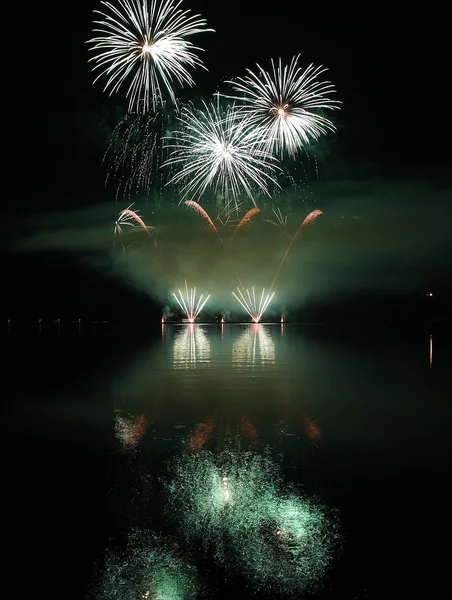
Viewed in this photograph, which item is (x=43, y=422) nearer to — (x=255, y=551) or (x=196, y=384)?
(x=196, y=384)

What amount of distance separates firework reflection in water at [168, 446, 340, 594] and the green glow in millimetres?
371

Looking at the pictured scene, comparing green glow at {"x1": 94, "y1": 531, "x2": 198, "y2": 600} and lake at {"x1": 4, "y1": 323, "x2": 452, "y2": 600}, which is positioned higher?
green glow at {"x1": 94, "y1": 531, "x2": 198, "y2": 600}

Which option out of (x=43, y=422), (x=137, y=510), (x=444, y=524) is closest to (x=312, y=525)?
(x=444, y=524)

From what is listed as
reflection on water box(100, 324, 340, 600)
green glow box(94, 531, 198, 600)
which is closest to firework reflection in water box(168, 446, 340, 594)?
reflection on water box(100, 324, 340, 600)

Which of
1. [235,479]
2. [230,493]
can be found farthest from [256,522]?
[235,479]

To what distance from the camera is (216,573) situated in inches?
180

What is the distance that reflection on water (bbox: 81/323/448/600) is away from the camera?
4574mm

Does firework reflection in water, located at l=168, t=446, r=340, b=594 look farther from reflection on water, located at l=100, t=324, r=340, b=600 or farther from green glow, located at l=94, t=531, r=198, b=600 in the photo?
green glow, located at l=94, t=531, r=198, b=600

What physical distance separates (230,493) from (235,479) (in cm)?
60

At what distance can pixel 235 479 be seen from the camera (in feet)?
23.5

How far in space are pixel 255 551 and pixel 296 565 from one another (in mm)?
412

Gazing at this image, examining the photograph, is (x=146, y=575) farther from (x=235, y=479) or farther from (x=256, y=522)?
(x=235, y=479)

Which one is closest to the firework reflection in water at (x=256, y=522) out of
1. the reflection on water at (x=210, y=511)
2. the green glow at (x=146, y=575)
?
the reflection on water at (x=210, y=511)

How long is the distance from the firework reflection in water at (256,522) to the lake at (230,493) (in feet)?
0.06
